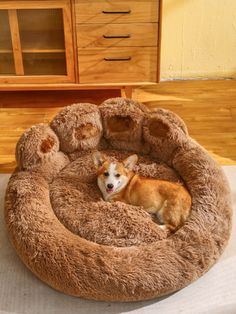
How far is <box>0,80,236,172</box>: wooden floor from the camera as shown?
102 inches

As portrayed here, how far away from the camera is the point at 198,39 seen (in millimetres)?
3096

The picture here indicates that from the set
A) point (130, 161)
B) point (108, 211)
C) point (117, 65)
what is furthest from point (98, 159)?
point (117, 65)

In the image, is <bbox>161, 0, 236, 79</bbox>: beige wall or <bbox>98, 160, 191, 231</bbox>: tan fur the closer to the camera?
<bbox>98, 160, 191, 231</bbox>: tan fur

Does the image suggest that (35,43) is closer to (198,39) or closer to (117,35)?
(117,35)

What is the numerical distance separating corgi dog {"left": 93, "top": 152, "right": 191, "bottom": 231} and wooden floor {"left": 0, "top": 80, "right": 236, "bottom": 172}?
0.63 metres

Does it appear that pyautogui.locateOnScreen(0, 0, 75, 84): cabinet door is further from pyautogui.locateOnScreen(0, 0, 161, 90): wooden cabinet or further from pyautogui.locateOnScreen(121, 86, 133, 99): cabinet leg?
pyautogui.locateOnScreen(121, 86, 133, 99): cabinet leg

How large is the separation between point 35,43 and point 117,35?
48 cm

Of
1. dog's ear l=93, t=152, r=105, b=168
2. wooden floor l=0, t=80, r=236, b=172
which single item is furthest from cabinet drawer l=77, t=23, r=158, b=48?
dog's ear l=93, t=152, r=105, b=168

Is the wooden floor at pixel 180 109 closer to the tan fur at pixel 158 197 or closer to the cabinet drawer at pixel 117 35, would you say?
the cabinet drawer at pixel 117 35

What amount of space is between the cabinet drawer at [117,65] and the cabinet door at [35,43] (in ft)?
0.28

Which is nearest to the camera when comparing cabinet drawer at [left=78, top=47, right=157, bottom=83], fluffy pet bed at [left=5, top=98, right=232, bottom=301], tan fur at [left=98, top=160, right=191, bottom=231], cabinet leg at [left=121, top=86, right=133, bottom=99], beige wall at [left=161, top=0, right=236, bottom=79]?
fluffy pet bed at [left=5, top=98, right=232, bottom=301]

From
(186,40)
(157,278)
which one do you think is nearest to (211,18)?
(186,40)

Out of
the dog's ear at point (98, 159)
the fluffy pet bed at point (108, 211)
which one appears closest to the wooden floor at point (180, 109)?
the fluffy pet bed at point (108, 211)

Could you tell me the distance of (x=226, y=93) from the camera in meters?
3.05
